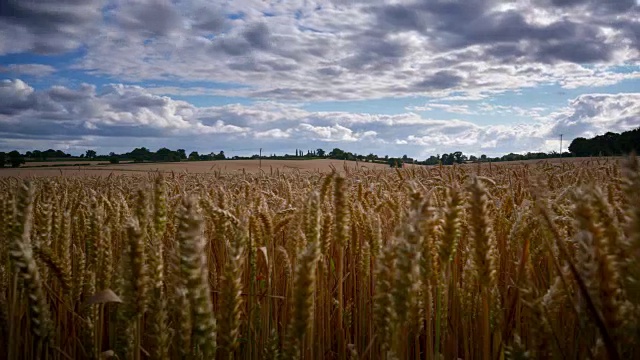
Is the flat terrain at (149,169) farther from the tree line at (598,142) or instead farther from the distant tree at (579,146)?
the distant tree at (579,146)

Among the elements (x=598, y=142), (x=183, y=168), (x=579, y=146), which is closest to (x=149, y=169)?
(x=183, y=168)

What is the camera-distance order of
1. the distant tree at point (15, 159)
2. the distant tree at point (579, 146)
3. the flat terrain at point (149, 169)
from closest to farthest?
the flat terrain at point (149, 169) → the distant tree at point (15, 159) → the distant tree at point (579, 146)

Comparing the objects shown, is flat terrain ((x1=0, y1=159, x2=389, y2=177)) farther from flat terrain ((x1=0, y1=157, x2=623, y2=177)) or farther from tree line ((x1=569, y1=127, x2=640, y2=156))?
tree line ((x1=569, y1=127, x2=640, y2=156))

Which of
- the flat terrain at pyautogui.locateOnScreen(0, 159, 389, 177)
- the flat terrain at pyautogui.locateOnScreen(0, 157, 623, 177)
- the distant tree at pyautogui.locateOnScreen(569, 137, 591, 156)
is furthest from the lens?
the distant tree at pyautogui.locateOnScreen(569, 137, 591, 156)

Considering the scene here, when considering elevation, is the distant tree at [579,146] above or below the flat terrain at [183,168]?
above

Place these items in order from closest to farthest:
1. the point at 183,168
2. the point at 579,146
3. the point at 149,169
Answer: the point at 149,169 < the point at 183,168 < the point at 579,146

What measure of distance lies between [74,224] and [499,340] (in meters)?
3.12

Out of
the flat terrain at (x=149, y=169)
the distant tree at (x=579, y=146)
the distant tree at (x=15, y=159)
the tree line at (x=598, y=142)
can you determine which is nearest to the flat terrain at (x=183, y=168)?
the flat terrain at (x=149, y=169)

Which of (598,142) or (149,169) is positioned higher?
(598,142)

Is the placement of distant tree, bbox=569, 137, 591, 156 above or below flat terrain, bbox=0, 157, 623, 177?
above

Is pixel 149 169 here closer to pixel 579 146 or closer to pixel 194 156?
pixel 194 156

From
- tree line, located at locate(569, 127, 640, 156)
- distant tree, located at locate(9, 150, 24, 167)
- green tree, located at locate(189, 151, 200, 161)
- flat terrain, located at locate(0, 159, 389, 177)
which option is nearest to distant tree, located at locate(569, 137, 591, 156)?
tree line, located at locate(569, 127, 640, 156)

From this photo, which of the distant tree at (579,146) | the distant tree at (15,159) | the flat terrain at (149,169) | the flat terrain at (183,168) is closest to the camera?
the flat terrain at (183,168)

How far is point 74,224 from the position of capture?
3.45 m
